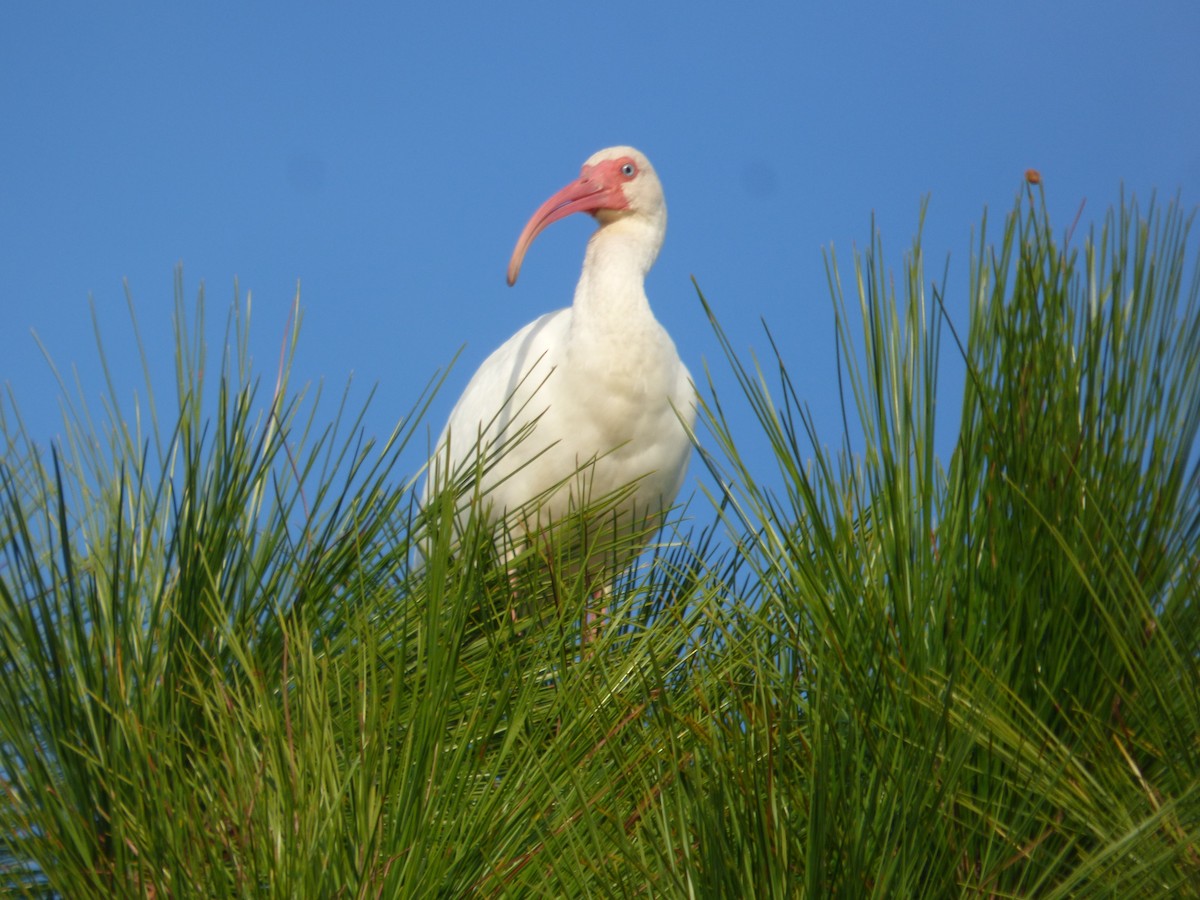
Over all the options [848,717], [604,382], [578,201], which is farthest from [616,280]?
[848,717]

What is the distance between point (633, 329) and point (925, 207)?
215cm

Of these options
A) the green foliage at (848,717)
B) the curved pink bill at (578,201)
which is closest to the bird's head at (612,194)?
the curved pink bill at (578,201)

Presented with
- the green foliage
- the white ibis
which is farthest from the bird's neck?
the green foliage

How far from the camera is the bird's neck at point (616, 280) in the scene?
130 inches

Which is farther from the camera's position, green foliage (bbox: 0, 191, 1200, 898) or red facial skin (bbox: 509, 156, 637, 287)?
red facial skin (bbox: 509, 156, 637, 287)

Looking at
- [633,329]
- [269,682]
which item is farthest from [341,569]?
[633,329]

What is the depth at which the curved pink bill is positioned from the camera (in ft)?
11.9

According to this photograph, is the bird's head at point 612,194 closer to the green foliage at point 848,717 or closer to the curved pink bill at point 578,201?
the curved pink bill at point 578,201

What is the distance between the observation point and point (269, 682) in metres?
1.49

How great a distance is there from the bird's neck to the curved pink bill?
2.7 inches

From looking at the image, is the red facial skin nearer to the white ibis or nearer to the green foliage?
the white ibis

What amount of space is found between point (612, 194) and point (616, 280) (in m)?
0.35

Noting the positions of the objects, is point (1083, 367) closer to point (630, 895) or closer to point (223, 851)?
point (630, 895)

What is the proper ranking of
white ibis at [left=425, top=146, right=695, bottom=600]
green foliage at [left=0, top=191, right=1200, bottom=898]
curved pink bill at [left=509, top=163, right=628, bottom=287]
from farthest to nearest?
curved pink bill at [left=509, top=163, right=628, bottom=287] < white ibis at [left=425, top=146, right=695, bottom=600] < green foliage at [left=0, top=191, right=1200, bottom=898]
